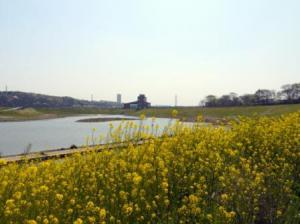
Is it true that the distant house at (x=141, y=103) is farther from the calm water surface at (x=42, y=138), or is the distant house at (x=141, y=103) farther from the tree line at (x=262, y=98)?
the calm water surface at (x=42, y=138)

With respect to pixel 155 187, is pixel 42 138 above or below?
below

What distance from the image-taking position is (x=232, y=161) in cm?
595

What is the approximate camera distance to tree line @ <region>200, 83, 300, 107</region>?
305 ft

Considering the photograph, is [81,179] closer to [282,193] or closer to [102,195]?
[102,195]

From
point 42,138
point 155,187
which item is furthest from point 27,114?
point 155,187

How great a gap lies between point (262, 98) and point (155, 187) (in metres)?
100

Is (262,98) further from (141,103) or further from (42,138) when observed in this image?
(42,138)

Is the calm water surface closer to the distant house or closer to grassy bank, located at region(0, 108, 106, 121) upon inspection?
grassy bank, located at region(0, 108, 106, 121)

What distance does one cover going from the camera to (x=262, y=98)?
100000 millimetres

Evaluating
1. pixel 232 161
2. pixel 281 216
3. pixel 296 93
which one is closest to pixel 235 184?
pixel 281 216

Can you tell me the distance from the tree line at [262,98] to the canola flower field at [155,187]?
3359 inches

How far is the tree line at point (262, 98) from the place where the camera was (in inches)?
3659

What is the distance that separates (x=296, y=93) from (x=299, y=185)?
310ft

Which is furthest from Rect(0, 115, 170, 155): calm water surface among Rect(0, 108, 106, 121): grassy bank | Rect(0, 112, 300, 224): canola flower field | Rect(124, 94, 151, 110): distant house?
Rect(124, 94, 151, 110): distant house
